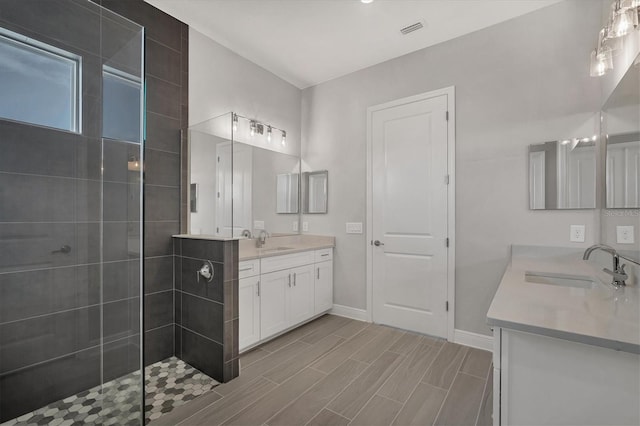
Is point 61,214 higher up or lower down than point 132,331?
higher up

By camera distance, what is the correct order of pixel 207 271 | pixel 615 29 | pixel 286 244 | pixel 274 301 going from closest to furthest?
pixel 615 29, pixel 207 271, pixel 274 301, pixel 286 244

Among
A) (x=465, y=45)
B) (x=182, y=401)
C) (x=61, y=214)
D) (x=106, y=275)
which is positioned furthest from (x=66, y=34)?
(x=465, y=45)

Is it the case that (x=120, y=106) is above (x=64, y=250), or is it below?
above

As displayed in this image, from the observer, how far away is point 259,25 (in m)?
2.62

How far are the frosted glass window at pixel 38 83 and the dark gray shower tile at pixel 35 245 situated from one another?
565 mm

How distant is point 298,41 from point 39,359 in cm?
315

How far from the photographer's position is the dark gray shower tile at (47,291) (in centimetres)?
154

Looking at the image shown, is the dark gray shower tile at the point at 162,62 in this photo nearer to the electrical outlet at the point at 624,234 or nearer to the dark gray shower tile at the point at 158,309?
the dark gray shower tile at the point at 158,309

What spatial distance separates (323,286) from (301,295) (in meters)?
0.41

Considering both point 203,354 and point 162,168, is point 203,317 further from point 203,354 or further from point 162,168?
point 162,168

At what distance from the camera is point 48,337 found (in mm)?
1653

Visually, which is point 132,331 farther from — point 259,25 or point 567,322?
point 259,25

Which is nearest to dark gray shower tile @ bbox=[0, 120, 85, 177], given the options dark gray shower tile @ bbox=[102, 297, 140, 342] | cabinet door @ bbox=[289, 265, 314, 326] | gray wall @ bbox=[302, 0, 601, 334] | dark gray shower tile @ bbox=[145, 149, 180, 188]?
dark gray shower tile @ bbox=[145, 149, 180, 188]

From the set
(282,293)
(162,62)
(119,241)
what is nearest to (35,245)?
(119,241)
